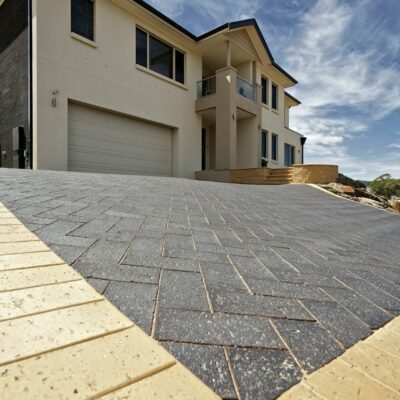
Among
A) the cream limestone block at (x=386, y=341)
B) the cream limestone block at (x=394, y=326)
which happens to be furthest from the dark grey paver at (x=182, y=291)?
the cream limestone block at (x=394, y=326)

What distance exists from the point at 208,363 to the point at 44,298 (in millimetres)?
Answer: 701

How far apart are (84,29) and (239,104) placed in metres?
6.77

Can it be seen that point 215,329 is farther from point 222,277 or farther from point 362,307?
point 362,307

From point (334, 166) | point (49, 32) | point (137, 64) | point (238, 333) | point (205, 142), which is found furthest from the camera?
point (205, 142)

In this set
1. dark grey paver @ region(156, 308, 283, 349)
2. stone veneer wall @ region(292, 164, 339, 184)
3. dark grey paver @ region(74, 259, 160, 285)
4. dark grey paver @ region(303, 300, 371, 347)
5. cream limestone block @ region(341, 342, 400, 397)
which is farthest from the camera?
stone veneer wall @ region(292, 164, 339, 184)

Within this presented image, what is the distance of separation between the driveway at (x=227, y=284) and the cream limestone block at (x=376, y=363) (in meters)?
0.05

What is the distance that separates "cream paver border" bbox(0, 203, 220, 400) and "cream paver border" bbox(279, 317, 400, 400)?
0.32m

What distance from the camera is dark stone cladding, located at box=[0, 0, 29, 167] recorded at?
820cm

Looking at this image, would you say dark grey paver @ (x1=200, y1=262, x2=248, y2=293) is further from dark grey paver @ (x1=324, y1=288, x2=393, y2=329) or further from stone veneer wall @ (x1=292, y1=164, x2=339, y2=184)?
stone veneer wall @ (x1=292, y1=164, x2=339, y2=184)

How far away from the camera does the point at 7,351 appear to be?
82cm

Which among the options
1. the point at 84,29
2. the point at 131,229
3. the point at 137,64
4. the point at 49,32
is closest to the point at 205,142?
the point at 137,64

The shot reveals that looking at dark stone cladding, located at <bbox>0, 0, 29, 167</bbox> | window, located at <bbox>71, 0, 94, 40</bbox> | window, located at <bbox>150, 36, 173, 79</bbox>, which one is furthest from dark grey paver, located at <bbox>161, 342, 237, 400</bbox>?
window, located at <bbox>150, 36, 173, 79</bbox>

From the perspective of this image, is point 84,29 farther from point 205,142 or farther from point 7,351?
point 7,351

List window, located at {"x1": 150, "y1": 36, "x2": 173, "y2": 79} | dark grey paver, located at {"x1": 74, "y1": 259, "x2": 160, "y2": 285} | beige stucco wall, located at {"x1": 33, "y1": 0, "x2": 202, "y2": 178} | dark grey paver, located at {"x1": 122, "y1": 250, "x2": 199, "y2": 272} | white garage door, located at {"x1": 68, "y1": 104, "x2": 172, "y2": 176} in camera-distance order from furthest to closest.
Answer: window, located at {"x1": 150, "y1": 36, "x2": 173, "y2": 79}, white garage door, located at {"x1": 68, "y1": 104, "x2": 172, "y2": 176}, beige stucco wall, located at {"x1": 33, "y1": 0, "x2": 202, "y2": 178}, dark grey paver, located at {"x1": 122, "y1": 250, "x2": 199, "y2": 272}, dark grey paver, located at {"x1": 74, "y1": 259, "x2": 160, "y2": 285}
